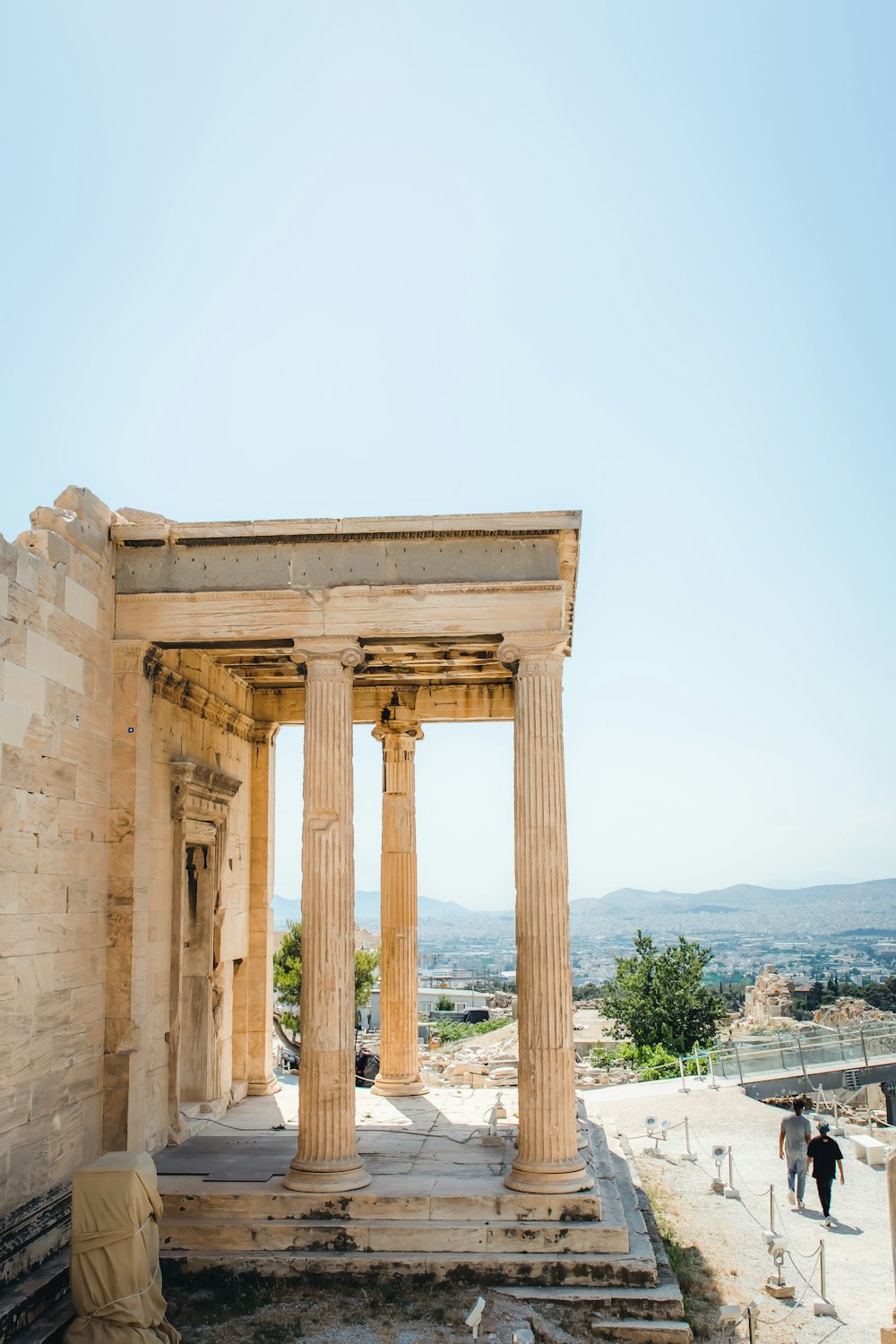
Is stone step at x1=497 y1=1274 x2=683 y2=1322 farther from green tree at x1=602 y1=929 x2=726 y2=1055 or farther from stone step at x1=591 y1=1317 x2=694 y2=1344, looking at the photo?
green tree at x1=602 y1=929 x2=726 y2=1055

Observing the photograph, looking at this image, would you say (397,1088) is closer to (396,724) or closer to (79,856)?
(396,724)

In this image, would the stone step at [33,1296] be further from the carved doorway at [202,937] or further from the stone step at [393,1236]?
the carved doorway at [202,937]

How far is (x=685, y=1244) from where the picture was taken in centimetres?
1435

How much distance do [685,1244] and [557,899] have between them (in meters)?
4.81

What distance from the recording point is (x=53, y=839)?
12703 millimetres

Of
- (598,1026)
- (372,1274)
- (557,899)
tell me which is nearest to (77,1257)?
(372,1274)

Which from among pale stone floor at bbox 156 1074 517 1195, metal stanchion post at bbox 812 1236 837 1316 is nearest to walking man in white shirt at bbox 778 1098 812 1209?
metal stanchion post at bbox 812 1236 837 1316

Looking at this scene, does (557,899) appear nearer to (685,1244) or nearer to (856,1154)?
(685,1244)

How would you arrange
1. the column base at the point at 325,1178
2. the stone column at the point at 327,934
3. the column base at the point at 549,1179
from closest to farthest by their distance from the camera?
1. the column base at the point at 549,1179
2. the column base at the point at 325,1178
3. the stone column at the point at 327,934

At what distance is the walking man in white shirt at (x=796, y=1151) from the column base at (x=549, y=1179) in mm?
4269

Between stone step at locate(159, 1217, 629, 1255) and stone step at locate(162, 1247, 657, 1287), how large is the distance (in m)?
0.08

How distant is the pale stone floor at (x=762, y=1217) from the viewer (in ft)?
39.8

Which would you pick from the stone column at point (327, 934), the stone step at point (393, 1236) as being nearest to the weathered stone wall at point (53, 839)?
the stone step at point (393, 1236)

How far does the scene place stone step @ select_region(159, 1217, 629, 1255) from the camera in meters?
12.5
